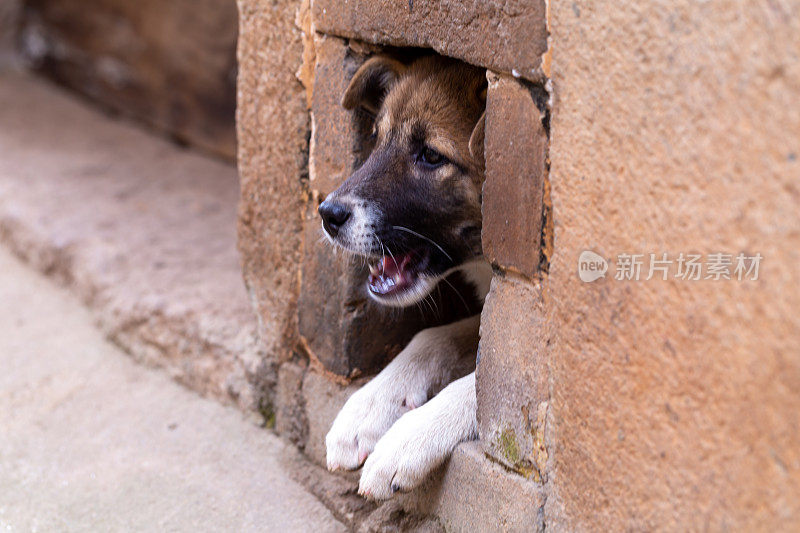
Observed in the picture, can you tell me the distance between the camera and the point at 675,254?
1.76m

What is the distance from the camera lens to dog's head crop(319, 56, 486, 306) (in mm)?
2732

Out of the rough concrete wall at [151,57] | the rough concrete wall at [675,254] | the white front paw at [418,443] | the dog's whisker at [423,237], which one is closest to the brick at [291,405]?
the white front paw at [418,443]

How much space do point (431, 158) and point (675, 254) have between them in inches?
49.2

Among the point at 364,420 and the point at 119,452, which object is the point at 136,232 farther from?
the point at 364,420

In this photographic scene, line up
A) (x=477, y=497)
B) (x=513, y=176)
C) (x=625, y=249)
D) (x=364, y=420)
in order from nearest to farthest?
1. (x=625, y=249)
2. (x=513, y=176)
3. (x=477, y=497)
4. (x=364, y=420)

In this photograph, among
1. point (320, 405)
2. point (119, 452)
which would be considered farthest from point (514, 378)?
point (119, 452)

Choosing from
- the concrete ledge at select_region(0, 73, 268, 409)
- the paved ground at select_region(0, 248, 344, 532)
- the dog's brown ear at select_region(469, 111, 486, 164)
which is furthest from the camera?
the concrete ledge at select_region(0, 73, 268, 409)

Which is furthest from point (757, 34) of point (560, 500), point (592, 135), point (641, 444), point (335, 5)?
point (335, 5)

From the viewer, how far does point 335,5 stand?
284 centimetres

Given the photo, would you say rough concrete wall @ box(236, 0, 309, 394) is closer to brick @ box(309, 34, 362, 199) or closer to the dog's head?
brick @ box(309, 34, 362, 199)

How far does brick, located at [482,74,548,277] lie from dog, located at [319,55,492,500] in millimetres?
302

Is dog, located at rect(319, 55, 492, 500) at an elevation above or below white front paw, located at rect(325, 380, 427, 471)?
above

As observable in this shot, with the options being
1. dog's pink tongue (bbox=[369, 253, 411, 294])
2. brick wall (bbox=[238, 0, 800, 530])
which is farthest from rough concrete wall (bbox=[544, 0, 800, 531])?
dog's pink tongue (bbox=[369, 253, 411, 294])

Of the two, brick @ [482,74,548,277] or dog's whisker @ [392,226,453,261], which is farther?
dog's whisker @ [392,226,453,261]
